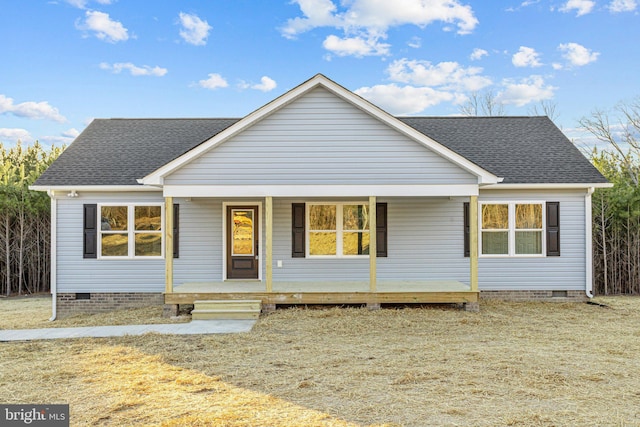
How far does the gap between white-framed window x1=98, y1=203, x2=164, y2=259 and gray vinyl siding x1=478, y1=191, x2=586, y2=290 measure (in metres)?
8.16

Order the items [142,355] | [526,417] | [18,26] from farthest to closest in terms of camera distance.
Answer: [18,26] < [142,355] < [526,417]

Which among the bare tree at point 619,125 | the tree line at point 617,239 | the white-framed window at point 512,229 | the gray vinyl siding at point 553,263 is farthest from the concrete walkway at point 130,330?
the bare tree at point 619,125

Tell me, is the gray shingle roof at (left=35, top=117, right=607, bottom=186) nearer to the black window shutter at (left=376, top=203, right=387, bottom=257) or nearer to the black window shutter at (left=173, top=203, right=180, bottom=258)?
the black window shutter at (left=173, top=203, right=180, bottom=258)

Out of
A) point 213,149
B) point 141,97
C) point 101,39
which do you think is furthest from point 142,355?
point 141,97

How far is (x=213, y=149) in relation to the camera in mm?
10391

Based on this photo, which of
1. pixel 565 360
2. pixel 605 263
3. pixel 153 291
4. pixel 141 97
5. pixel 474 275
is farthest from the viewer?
pixel 141 97

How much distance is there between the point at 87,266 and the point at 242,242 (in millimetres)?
3873

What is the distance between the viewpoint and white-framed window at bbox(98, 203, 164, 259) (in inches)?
469

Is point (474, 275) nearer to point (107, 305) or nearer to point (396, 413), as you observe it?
point (396, 413)

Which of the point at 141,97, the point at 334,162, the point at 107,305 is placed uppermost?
the point at 141,97

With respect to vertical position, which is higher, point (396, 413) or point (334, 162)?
point (334, 162)

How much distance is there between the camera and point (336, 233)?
475 inches

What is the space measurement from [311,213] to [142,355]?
594 cm

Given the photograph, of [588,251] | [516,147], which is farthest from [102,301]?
[588,251]
